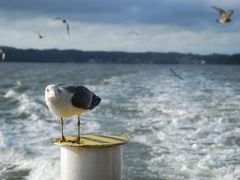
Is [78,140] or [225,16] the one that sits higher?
[225,16]

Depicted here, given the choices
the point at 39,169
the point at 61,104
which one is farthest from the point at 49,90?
the point at 39,169

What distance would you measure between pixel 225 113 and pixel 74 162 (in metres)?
12.1

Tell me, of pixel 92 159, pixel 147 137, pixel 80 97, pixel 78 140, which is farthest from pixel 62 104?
pixel 147 137

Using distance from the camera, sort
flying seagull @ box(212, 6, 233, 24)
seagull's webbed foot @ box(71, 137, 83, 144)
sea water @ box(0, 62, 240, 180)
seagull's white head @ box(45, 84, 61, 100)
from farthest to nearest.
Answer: flying seagull @ box(212, 6, 233, 24)
sea water @ box(0, 62, 240, 180)
seagull's webbed foot @ box(71, 137, 83, 144)
seagull's white head @ box(45, 84, 61, 100)

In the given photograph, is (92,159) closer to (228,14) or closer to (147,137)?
(147,137)

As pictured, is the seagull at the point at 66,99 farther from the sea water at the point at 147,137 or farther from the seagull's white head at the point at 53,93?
the sea water at the point at 147,137

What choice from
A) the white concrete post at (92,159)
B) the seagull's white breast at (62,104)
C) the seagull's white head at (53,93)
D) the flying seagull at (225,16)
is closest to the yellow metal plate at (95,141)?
the white concrete post at (92,159)

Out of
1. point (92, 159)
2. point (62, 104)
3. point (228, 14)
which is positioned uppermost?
point (228, 14)

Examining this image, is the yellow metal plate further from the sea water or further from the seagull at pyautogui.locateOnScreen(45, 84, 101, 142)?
the sea water

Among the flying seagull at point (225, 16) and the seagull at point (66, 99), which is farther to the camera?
the flying seagull at point (225, 16)

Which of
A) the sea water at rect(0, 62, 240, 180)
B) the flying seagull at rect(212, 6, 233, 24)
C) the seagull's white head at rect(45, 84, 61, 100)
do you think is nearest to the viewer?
the seagull's white head at rect(45, 84, 61, 100)

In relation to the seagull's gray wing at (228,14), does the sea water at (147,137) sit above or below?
below

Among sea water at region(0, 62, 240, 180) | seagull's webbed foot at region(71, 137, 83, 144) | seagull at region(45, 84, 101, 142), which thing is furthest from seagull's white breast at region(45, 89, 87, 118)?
sea water at region(0, 62, 240, 180)

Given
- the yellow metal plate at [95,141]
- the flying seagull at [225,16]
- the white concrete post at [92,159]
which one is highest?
the flying seagull at [225,16]
